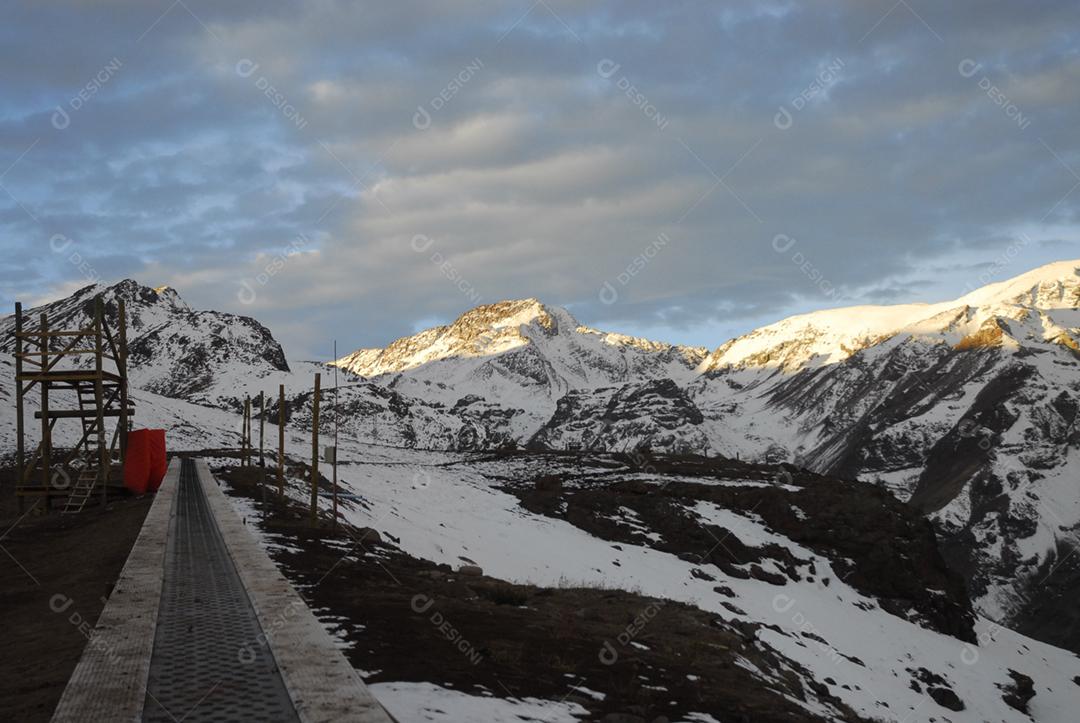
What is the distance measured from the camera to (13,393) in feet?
233

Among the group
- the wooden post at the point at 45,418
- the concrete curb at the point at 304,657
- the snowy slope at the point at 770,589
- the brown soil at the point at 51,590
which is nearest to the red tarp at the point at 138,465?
the wooden post at the point at 45,418

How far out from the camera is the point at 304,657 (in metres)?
9.73

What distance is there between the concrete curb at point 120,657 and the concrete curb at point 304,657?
1.41 m

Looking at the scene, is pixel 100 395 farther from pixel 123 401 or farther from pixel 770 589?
pixel 770 589

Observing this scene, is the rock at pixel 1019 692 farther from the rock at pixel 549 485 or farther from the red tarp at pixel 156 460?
the red tarp at pixel 156 460

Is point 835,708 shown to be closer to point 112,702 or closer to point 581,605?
point 581,605

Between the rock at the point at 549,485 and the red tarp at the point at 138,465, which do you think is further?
the rock at the point at 549,485

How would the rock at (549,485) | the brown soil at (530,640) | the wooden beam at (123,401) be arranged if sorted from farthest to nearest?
1. the rock at (549,485)
2. the wooden beam at (123,401)
3. the brown soil at (530,640)

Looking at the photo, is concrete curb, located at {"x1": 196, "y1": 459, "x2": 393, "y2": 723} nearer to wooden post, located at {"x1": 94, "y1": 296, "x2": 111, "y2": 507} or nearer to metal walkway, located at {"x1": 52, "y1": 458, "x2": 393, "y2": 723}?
metal walkway, located at {"x1": 52, "y1": 458, "x2": 393, "y2": 723}

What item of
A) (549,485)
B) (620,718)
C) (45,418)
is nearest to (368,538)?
(45,418)

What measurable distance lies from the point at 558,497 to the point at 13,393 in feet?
154

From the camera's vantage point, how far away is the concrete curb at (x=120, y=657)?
317 inches

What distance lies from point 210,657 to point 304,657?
49.4 inches

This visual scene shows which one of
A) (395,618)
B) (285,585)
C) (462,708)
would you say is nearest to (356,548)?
(285,585)
